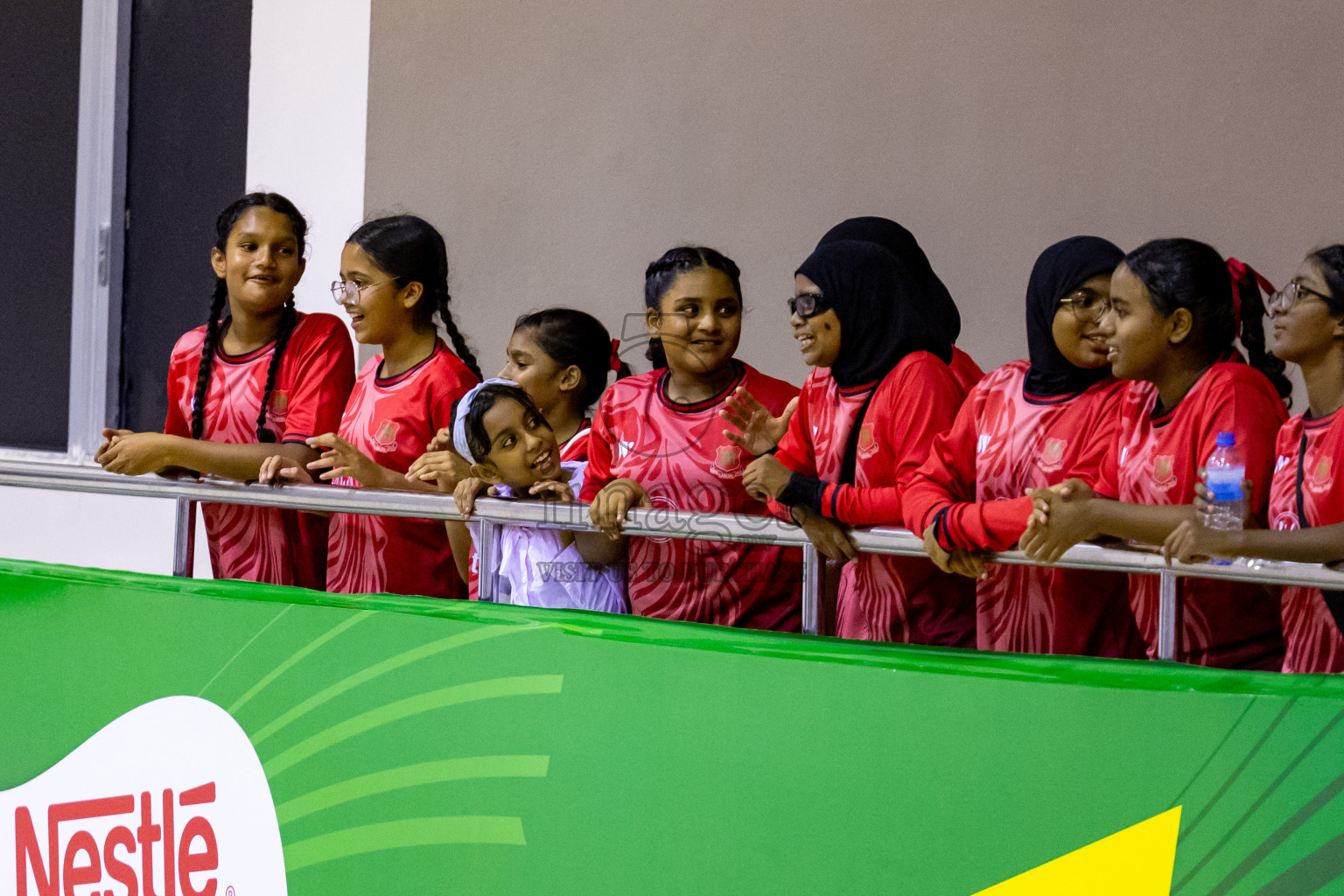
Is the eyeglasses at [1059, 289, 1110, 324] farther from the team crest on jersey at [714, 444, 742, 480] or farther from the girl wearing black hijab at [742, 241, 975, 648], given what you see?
the team crest on jersey at [714, 444, 742, 480]

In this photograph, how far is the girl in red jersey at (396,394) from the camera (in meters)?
2.76

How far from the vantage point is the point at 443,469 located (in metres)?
2.49

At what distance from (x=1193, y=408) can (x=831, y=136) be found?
2.60 metres

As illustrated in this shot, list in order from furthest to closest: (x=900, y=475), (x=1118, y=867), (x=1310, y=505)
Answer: (x=900, y=475)
(x=1310, y=505)
(x=1118, y=867)

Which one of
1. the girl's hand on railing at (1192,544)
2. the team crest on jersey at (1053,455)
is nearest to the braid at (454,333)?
→ the team crest on jersey at (1053,455)

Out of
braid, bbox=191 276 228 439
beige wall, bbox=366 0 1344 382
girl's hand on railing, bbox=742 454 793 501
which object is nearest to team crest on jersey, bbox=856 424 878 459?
girl's hand on railing, bbox=742 454 793 501

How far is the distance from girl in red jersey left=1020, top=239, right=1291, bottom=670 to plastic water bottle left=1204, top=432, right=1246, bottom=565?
3cm

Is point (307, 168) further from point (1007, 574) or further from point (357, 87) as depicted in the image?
point (1007, 574)

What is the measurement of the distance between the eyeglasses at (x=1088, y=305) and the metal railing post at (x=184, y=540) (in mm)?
1755

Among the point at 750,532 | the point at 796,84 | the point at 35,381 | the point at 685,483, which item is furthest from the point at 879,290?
the point at 35,381

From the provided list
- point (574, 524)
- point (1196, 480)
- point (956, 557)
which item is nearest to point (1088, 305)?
point (1196, 480)

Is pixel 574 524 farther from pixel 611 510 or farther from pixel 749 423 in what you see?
pixel 749 423

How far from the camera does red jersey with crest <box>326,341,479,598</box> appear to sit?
276 cm

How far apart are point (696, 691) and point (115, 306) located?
4.71 meters
